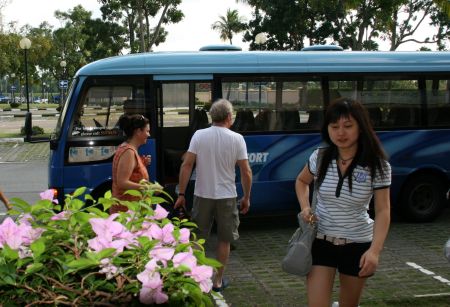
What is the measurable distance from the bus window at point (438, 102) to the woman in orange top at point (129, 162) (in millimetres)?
5584

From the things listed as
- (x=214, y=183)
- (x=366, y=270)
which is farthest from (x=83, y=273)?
(x=214, y=183)

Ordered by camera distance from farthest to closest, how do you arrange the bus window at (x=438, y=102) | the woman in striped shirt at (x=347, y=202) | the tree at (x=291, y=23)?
the tree at (x=291, y=23)
the bus window at (x=438, y=102)
the woman in striped shirt at (x=347, y=202)

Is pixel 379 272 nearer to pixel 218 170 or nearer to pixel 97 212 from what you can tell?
pixel 218 170

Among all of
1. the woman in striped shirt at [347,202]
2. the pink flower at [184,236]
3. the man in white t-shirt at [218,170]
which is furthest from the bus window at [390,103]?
the pink flower at [184,236]

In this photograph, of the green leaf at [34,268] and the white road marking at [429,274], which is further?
the white road marking at [429,274]

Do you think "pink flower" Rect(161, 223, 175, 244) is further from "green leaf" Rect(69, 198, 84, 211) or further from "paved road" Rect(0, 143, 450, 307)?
"paved road" Rect(0, 143, 450, 307)

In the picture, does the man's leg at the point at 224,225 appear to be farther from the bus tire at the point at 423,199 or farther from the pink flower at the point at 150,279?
the bus tire at the point at 423,199

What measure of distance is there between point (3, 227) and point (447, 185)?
841 cm

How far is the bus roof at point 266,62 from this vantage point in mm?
8180

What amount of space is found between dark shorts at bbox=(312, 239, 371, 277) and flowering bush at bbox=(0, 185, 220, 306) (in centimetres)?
179

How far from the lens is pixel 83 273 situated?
180 cm

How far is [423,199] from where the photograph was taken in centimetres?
927

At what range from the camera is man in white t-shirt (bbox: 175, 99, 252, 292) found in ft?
18.1

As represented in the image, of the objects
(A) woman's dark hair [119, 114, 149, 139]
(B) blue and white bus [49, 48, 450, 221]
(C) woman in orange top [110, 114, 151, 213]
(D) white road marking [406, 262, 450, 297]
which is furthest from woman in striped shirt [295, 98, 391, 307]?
(B) blue and white bus [49, 48, 450, 221]
